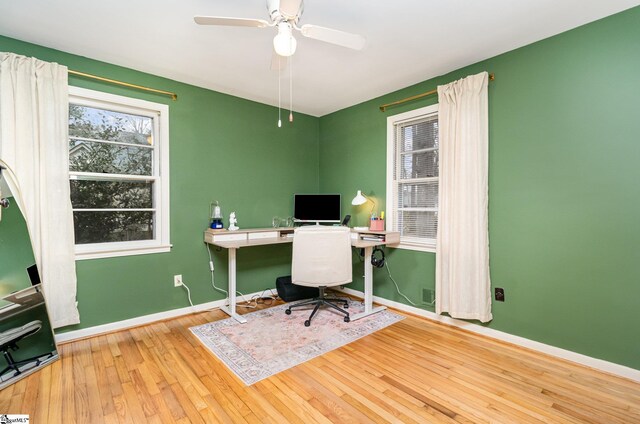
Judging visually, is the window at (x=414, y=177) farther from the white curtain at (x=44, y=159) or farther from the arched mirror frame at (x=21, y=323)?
the arched mirror frame at (x=21, y=323)

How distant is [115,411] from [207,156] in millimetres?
2432

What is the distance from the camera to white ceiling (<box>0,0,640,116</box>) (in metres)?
1.96

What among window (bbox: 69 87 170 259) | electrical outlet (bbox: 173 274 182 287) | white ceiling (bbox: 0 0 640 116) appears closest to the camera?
white ceiling (bbox: 0 0 640 116)

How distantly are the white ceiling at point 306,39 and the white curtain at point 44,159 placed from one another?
13.4 inches

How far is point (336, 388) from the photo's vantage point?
1.93m

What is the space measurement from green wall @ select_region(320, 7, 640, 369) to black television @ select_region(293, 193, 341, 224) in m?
1.76

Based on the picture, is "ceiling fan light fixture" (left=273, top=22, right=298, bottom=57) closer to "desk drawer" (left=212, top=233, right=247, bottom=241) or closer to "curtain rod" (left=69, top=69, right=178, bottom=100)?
"curtain rod" (left=69, top=69, right=178, bottom=100)

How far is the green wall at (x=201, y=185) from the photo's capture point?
2.71 metres

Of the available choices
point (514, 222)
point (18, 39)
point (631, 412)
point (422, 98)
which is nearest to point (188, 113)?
point (18, 39)

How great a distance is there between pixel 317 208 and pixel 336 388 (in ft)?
7.49

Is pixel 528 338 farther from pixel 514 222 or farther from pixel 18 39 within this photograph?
pixel 18 39

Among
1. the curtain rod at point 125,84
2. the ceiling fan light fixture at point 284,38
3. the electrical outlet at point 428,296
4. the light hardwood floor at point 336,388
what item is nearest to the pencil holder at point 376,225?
the electrical outlet at point 428,296

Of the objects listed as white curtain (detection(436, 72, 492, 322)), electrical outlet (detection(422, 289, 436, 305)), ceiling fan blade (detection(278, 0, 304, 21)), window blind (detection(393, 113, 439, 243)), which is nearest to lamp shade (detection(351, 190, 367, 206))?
window blind (detection(393, 113, 439, 243))

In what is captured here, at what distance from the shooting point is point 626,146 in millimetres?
2014
